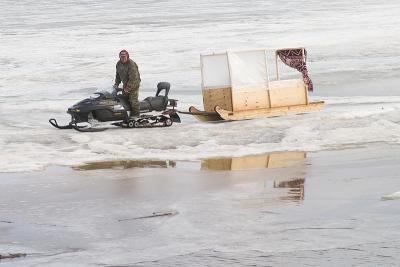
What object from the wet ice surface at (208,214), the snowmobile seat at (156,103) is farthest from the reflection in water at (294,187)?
the snowmobile seat at (156,103)

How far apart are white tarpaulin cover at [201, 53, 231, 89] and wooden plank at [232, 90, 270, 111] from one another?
0.41m

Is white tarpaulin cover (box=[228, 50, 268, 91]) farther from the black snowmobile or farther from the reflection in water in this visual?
the reflection in water

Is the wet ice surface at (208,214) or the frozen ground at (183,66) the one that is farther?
the frozen ground at (183,66)

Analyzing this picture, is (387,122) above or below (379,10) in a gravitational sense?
below

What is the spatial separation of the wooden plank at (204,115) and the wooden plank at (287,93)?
1.33 meters

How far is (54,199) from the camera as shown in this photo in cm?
1285

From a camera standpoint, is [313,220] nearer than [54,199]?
Yes

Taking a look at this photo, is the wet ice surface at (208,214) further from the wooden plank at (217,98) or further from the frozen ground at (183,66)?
the wooden plank at (217,98)

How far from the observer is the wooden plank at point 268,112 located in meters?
19.5

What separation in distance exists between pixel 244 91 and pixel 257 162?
16.1 feet

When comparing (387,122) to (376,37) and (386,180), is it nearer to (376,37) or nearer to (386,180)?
(386,180)

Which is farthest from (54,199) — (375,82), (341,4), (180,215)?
(341,4)

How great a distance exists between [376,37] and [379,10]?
13.5 metres

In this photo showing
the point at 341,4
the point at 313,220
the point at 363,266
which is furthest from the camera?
the point at 341,4
